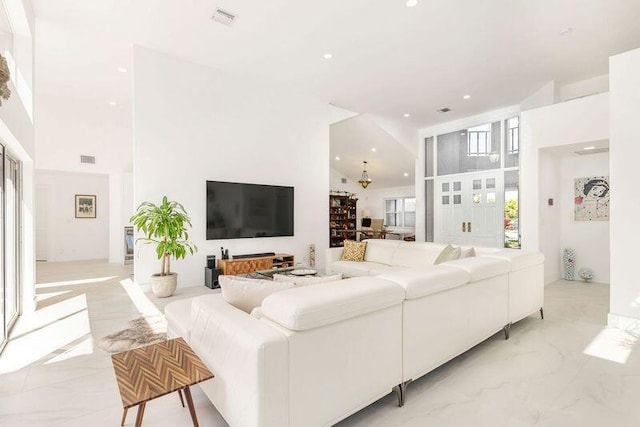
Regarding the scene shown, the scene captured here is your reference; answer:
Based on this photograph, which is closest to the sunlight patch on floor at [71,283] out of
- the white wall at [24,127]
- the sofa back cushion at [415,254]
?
the white wall at [24,127]

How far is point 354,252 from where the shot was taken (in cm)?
532

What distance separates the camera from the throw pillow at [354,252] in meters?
5.28

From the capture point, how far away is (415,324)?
6.61ft

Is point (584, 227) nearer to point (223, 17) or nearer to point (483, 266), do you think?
point (483, 266)

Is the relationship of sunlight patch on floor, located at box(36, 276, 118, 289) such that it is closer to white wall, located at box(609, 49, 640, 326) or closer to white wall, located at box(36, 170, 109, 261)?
white wall, located at box(36, 170, 109, 261)

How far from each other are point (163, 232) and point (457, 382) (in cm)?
386

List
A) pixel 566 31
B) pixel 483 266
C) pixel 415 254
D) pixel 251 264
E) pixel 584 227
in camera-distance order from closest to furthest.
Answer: pixel 483 266 < pixel 566 31 < pixel 415 254 < pixel 251 264 < pixel 584 227

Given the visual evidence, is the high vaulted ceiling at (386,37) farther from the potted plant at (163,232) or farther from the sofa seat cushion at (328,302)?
the sofa seat cushion at (328,302)

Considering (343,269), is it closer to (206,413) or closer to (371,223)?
(206,413)

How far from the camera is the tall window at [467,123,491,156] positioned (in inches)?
281

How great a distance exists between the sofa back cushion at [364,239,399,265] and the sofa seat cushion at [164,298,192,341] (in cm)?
330

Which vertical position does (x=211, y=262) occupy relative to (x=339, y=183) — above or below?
below

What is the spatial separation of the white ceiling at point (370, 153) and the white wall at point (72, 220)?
6.86 meters

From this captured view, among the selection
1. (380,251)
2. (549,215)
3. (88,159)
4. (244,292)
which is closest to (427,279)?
(244,292)
